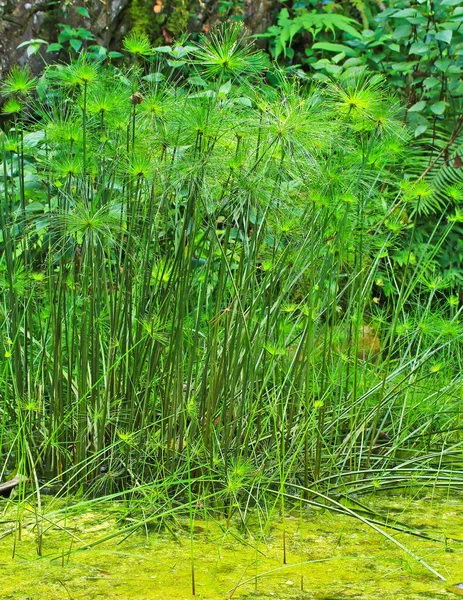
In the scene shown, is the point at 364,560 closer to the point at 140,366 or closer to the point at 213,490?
the point at 213,490

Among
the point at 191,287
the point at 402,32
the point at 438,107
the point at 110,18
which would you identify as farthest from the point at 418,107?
the point at 191,287

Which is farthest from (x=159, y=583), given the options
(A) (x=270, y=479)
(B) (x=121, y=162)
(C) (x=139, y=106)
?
(C) (x=139, y=106)

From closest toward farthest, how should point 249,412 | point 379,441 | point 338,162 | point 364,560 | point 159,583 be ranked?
1. point 159,583
2. point 364,560
3. point 249,412
4. point 338,162
5. point 379,441

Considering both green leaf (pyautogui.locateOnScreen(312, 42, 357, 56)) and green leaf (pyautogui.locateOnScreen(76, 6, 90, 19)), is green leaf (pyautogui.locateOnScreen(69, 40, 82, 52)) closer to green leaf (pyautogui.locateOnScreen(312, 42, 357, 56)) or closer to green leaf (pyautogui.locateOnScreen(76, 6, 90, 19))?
green leaf (pyautogui.locateOnScreen(76, 6, 90, 19))

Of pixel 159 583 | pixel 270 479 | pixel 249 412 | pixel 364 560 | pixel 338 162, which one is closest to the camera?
pixel 159 583

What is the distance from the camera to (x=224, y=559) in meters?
1.64

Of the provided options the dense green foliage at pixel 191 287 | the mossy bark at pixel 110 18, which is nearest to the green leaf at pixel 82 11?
the mossy bark at pixel 110 18

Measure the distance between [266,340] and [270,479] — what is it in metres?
0.31

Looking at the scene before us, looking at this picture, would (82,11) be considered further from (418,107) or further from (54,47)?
(418,107)

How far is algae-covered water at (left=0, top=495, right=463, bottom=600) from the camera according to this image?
4.91 feet

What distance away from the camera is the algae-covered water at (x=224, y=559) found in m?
1.50

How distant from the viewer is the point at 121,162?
1915 millimetres

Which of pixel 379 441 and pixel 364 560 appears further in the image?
pixel 379 441

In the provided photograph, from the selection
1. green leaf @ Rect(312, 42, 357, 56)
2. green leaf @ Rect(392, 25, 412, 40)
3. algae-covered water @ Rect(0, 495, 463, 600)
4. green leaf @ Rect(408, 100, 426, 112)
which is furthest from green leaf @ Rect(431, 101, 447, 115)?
algae-covered water @ Rect(0, 495, 463, 600)
